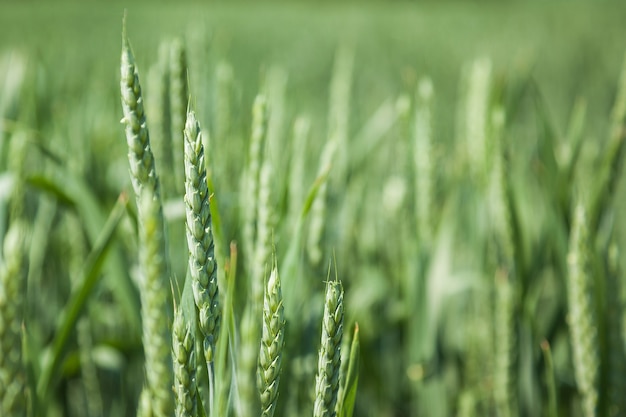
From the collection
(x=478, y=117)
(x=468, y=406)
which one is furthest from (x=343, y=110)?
(x=468, y=406)

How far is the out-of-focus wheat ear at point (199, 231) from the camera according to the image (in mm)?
318

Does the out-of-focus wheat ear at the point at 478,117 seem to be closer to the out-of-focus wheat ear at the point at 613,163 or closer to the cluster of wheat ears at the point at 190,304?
the out-of-focus wheat ear at the point at 613,163

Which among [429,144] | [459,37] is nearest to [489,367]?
[429,144]

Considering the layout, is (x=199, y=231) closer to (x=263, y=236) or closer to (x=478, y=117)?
(x=263, y=236)

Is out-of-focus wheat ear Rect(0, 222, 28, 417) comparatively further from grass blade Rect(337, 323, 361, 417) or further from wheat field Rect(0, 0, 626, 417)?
grass blade Rect(337, 323, 361, 417)

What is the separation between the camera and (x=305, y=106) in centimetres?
128

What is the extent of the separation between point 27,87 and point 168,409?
88 cm

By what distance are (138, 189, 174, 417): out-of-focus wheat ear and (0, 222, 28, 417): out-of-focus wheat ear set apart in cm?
11

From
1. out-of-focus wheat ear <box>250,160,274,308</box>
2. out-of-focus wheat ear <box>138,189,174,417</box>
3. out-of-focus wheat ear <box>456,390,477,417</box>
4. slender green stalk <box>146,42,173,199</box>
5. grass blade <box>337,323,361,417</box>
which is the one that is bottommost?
out-of-focus wheat ear <box>456,390,477,417</box>

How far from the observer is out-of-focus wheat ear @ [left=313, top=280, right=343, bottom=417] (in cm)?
33

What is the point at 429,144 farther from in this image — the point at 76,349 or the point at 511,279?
the point at 76,349

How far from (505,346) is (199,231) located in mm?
388

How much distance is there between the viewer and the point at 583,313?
1.66ft

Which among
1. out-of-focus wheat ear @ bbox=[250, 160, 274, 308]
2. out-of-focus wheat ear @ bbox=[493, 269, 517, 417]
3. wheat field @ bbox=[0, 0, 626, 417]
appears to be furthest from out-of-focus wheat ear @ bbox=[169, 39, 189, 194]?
out-of-focus wheat ear @ bbox=[493, 269, 517, 417]
